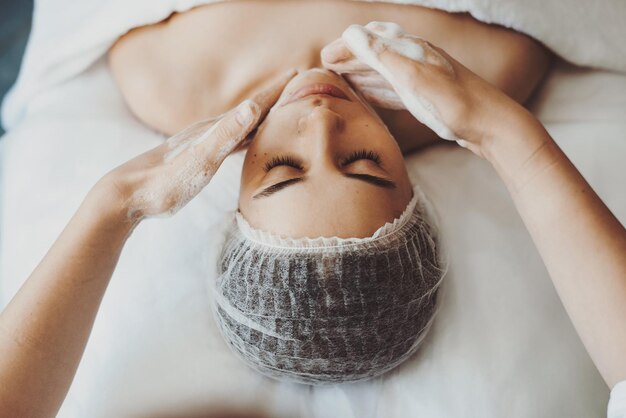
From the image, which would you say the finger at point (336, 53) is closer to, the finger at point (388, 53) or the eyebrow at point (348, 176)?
the finger at point (388, 53)

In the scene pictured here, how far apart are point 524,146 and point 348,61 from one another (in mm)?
335

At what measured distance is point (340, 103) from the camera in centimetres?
98

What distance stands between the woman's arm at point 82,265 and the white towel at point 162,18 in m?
0.38

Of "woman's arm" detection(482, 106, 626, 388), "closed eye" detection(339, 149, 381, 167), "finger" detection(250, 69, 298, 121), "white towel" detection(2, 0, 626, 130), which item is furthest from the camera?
"white towel" detection(2, 0, 626, 130)

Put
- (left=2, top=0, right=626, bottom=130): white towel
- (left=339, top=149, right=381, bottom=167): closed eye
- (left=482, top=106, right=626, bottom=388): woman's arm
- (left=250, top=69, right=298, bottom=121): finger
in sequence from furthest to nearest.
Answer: (left=2, top=0, right=626, bottom=130): white towel, (left=250, top=69, right=298, bottom=121): finger, (left=339, top=149, right=381, bottom=167): closed eye, (left=482, top=106, right=626, bottom=388): woman's arm

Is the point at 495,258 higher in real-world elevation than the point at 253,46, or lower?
lower

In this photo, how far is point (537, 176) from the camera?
88cm

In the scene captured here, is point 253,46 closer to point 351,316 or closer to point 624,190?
point 351,316

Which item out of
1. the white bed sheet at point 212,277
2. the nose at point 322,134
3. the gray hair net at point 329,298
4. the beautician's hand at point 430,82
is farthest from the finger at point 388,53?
the white bed sheet at point 212,277

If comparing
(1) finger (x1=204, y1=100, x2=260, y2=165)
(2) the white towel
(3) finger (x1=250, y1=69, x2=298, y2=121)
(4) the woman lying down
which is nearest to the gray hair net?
(4) the woman lying down

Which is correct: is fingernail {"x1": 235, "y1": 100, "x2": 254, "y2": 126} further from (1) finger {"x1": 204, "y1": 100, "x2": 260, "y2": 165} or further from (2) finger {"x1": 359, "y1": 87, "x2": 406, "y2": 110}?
(2) finger {"x1": 359, "y1": 87, "x2": 406, "y2": 110}

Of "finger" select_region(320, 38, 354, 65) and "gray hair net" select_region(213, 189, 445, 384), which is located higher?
"finger" select_region(320, 38, 354, 65)

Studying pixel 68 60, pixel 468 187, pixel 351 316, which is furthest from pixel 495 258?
pixel 68 60

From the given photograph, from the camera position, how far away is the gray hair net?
0.84 metres
